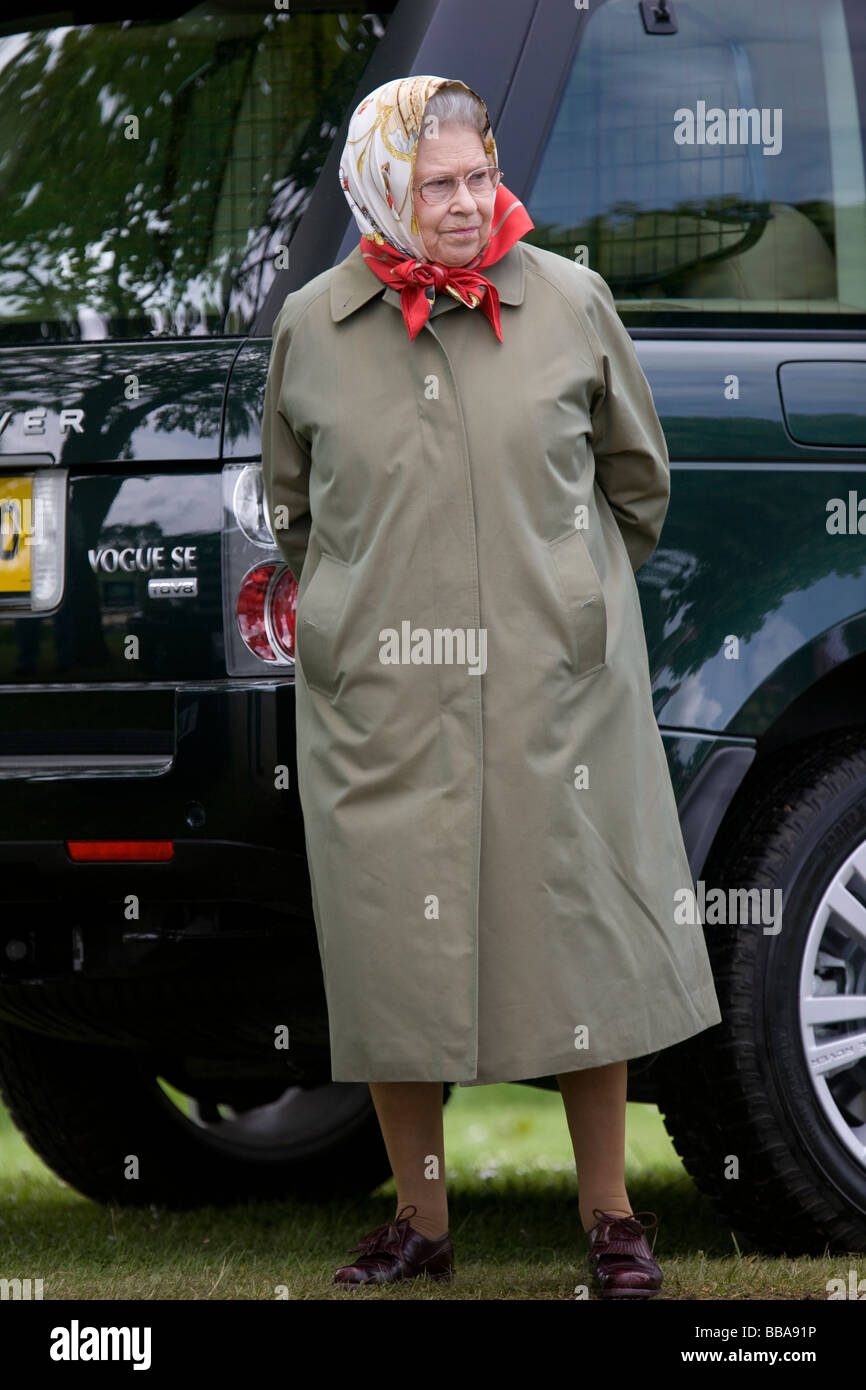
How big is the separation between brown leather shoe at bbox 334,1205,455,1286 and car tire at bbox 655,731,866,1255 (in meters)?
0.49

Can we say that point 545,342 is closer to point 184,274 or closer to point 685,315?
point 685,315

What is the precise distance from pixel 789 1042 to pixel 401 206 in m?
1.44

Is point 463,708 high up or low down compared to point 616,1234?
up

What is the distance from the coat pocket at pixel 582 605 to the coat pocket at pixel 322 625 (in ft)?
1.02

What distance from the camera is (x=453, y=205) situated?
2.85m

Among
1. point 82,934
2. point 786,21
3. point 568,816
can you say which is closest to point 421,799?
point 568,816

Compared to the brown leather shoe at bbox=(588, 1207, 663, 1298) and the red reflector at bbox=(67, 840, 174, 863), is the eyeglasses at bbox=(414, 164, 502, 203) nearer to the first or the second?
the red reflector at bbox=(67, 840, 174, 863)

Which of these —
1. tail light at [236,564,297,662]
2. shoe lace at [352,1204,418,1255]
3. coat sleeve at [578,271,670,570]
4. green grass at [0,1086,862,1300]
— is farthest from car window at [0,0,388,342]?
green grass at [0,1086,862,1300]

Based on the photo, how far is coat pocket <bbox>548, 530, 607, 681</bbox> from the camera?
282 centimetres

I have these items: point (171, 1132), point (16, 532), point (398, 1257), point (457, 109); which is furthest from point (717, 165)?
point (171, 1132)

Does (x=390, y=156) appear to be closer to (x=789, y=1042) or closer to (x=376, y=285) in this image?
(x=376, y=285)

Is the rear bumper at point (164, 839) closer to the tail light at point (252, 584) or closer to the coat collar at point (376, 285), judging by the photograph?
the tail light at point (252, 584)

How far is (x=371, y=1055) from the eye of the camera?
2.83 meters

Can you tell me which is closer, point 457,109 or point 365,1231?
point 457,109
